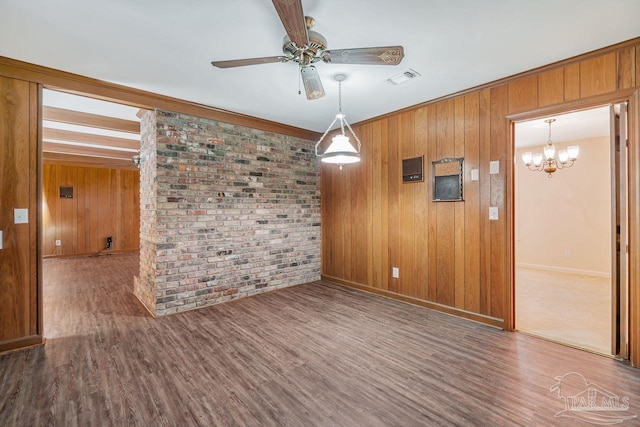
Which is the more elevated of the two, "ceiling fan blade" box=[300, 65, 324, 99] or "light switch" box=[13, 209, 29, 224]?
"ceiling fan blade" box=[300, 65, 324, 99]

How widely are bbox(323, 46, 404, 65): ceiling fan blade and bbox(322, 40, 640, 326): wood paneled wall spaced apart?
166 cm

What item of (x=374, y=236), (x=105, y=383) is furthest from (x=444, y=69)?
(x=105, y=383)

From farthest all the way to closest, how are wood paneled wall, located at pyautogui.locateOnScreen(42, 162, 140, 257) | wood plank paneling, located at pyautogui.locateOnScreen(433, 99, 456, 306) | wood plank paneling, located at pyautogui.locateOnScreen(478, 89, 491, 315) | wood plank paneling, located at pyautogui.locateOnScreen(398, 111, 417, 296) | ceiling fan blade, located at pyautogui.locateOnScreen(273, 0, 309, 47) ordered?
wood paneled wall, located at pyautogui.locateOnScreen(42, 162, 140, 257)
wood plank paneling, located at pyautogui.locateOnScreen(398, 111, 417, 296)
wood plank paneling, located at pyautogui.locateOnScreen(433, 99, 456, 306)
wood plank paneling, located at pyautogui.locateOnScreen(478, 89, 491, 315)
ceiling fan blade, located at pyautogui.locateOnScreen(273, 0, 309, 47)

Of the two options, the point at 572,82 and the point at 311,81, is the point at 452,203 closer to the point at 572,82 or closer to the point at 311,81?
the point at 572,82

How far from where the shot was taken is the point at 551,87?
2.69 meters

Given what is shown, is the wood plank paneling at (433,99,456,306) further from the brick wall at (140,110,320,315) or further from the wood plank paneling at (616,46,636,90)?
the brick wall at (140,110,320,315)

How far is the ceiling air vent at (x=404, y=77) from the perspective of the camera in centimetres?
277

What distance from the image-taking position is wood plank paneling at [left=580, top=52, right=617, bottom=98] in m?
2.38

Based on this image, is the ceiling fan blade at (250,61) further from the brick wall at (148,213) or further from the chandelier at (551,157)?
the chandelier at (551,157)

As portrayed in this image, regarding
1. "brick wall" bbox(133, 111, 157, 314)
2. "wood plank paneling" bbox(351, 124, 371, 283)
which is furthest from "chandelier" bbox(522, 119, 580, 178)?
"brick wall" bbox(133, 111, 157, 314)

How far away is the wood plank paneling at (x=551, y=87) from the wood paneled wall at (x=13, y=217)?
4.80 metres

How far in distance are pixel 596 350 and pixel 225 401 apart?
3.11 metres

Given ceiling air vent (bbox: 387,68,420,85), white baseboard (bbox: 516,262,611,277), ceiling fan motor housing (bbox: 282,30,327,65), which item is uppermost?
ceiling air vent (bbox: 387,68,420,85)

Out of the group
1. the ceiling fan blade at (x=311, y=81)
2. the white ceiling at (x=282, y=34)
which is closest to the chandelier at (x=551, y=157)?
the white ceiling at (x=282, y=34)
